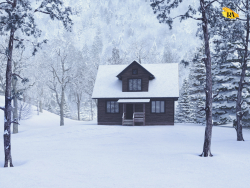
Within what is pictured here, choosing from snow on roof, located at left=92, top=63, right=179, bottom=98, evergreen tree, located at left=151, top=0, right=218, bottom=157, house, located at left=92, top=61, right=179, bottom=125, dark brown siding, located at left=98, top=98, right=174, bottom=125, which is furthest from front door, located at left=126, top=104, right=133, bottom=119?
evergreen tree, located at left=151, top=0, right=218, bottom=157

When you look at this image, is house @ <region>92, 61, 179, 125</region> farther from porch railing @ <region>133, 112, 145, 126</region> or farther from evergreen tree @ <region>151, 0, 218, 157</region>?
evergreen tree @ <region>151, 0, 218, 157</region>

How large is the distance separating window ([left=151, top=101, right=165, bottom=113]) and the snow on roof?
1.06 metres

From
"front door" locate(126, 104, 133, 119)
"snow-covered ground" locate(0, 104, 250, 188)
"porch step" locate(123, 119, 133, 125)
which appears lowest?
"porch step" locate(123, 119, 133, 125)

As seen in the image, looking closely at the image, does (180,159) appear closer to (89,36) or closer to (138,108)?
(138,108)

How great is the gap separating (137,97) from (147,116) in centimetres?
250

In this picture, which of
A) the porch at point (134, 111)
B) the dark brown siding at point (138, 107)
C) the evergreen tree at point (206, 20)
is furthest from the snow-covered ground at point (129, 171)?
the dark brown siding at point (138, 107)

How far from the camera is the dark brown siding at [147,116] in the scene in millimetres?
29688

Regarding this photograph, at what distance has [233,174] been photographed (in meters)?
9.34

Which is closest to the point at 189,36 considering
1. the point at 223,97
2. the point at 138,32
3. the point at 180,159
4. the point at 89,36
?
the point at 138,32

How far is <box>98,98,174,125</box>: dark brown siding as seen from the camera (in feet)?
97.4

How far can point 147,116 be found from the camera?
1182 inches

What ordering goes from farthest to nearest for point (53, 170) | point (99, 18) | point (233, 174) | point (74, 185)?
1. point (99, 18)
2. point (53, 170)
3. point (233, 174)
4. point (74, 185)

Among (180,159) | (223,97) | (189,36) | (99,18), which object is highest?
(99,18)

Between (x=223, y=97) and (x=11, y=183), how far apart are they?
2599 centimetres
